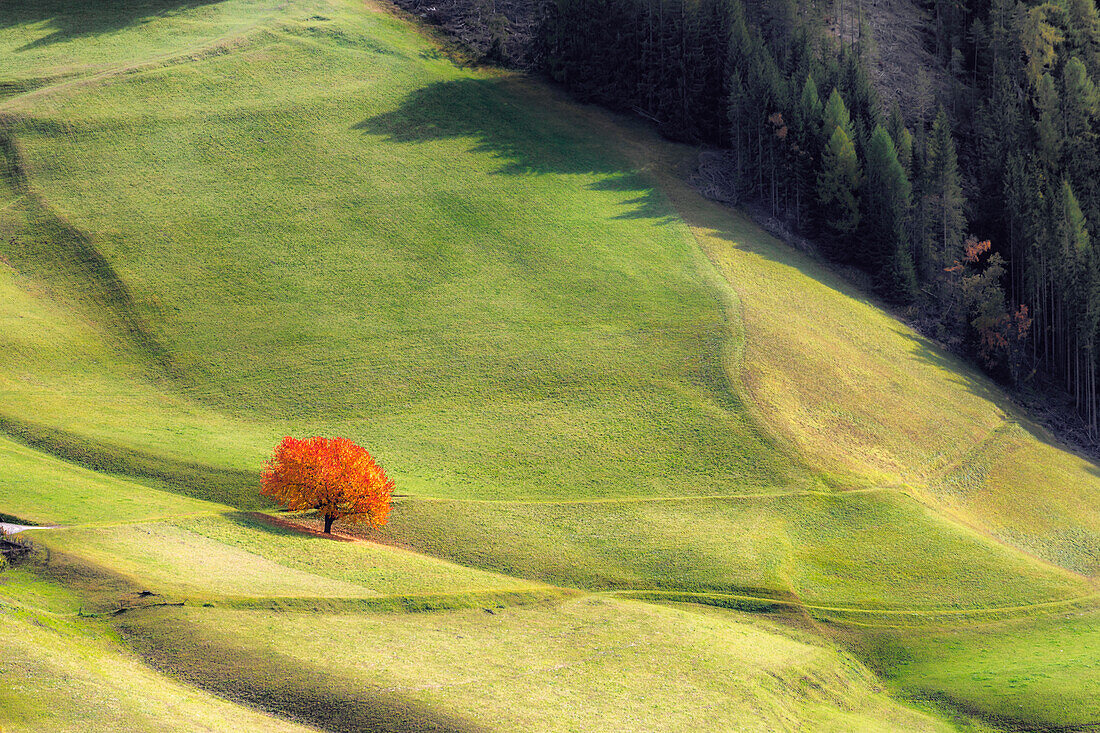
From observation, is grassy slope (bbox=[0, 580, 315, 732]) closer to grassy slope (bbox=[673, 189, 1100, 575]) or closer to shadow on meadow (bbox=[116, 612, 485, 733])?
shadow on meadow (bbox=[116, 612, 485, 733])

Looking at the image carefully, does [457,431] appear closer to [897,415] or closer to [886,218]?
[897,415]

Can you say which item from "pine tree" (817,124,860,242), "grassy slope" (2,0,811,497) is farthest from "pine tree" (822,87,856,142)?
"grassy slope" (2,0,811,497)

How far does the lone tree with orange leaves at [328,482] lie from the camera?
51688 millimetres

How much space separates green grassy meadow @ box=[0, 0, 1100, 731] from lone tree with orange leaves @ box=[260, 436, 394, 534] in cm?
196

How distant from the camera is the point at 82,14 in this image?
4422 inches

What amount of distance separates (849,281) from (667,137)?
1144 inches

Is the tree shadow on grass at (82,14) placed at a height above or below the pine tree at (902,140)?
above

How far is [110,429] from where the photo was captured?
201 ft

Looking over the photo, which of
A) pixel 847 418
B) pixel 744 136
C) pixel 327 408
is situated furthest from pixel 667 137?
pixel 327 408

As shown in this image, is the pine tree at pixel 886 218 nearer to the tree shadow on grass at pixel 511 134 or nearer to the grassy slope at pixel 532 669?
the tree shadow on grass at pixel 511 134

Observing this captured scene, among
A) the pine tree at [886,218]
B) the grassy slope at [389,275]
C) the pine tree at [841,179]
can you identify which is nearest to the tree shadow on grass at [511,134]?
the grassy slope at [389,275]

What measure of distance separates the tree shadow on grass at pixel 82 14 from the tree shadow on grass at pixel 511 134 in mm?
36681

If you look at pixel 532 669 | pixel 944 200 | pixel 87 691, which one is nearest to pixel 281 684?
pixel 87 691

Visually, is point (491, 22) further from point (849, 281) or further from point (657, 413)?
point (657, 413)
